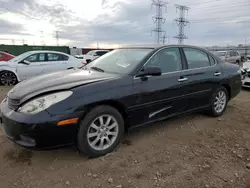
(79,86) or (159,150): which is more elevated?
(79,86)

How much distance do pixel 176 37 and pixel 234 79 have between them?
4031 cm

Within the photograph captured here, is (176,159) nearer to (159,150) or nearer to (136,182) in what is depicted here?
(159,150)

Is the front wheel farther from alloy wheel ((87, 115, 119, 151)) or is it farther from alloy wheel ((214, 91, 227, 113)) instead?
alloy wheel ((87, 115, 119, 151))

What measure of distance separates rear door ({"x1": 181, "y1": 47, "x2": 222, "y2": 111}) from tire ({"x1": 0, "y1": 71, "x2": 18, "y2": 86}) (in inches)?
272

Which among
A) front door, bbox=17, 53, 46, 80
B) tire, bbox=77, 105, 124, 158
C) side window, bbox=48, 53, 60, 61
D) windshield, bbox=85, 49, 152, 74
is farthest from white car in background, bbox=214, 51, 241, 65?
tire, bbox=77, 105, 124, 158

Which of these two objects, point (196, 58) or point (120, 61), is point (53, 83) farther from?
point (196, 58)

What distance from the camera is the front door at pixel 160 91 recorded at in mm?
3213

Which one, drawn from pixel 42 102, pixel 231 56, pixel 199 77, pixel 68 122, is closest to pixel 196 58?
pixel 199 77

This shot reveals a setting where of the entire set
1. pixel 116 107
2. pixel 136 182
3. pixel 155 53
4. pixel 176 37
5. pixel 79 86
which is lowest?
pixel 136 182

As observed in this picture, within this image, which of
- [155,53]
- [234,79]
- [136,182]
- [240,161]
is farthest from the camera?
[234,79]

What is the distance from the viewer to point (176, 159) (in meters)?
2.96

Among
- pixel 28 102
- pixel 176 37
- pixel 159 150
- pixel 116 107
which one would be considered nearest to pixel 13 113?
pixel 28 102

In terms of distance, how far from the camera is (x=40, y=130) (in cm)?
249

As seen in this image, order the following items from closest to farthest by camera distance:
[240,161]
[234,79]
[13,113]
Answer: [13,113] < [240,161] < [234,79]
